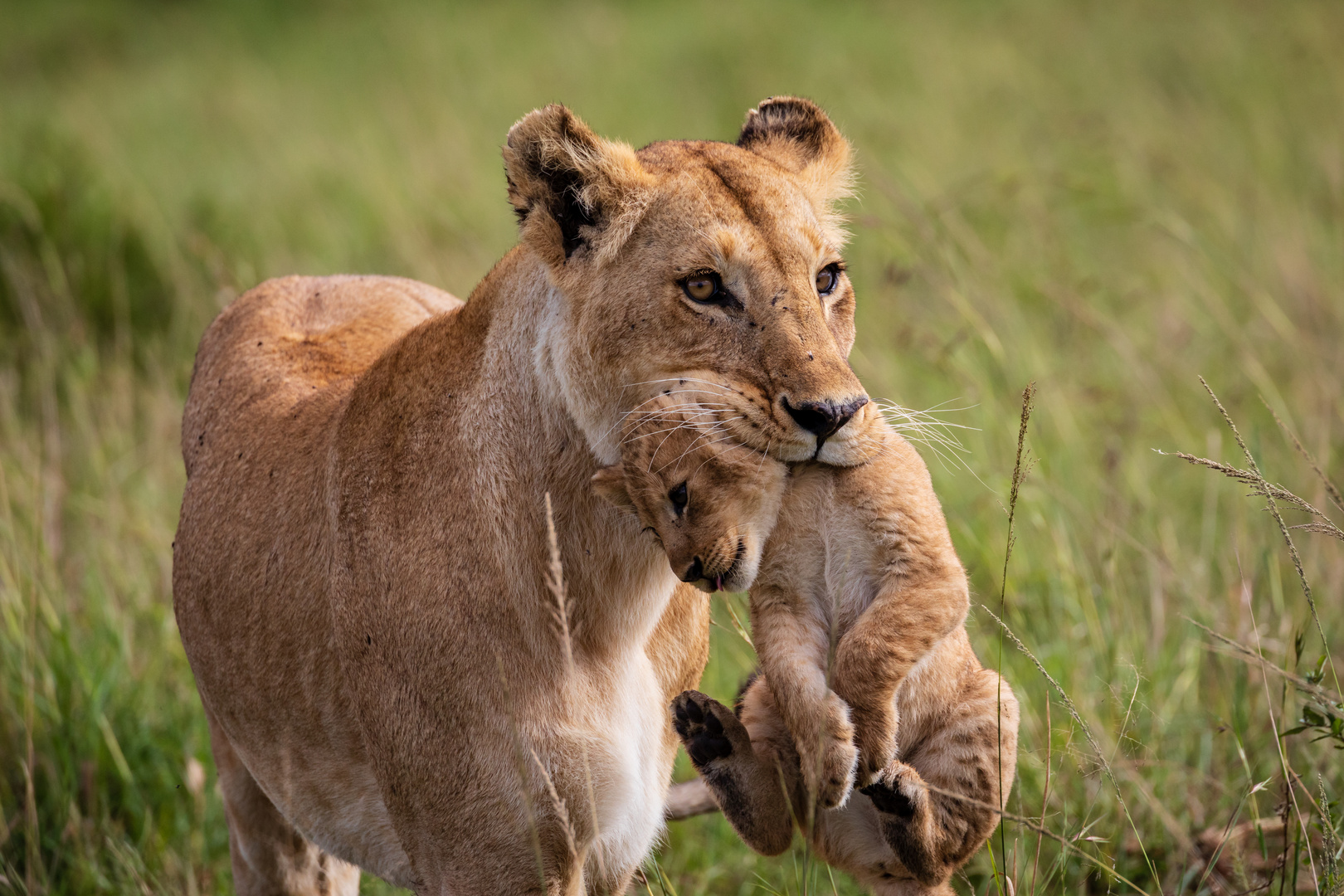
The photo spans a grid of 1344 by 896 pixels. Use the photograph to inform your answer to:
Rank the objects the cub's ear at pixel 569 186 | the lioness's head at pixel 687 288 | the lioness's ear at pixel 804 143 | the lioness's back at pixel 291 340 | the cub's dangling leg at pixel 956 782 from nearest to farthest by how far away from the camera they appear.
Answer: the lioness's head at pixel 687 288 → the cub's dangling leg at pixel 956 782 → the cub's ear at pixel 569 186 → the lioness's ear at pixel 804 143 → the lioness's back at pixel 291 340

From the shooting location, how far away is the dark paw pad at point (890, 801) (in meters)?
2.29

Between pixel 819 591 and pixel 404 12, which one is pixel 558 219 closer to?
pixel 819 591

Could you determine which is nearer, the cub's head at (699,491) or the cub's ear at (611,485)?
the cub's head at (699,491)

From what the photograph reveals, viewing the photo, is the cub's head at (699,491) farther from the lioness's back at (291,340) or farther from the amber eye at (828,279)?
the lioness's back at (291,340)

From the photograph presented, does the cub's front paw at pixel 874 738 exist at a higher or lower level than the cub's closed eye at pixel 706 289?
lower

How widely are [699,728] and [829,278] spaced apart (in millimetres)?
958

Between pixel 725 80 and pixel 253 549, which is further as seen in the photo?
pixel 725 80

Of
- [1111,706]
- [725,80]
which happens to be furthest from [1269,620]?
[725,80]

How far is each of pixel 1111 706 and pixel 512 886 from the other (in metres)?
2.10

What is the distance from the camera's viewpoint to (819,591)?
7.77 feet

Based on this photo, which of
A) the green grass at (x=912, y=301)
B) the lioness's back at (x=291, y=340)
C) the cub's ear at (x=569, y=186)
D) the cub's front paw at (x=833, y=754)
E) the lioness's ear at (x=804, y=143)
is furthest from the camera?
the green grass at (x=912, y=301)

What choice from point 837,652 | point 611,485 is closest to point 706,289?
point 611,485

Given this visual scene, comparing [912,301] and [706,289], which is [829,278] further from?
[912,301]

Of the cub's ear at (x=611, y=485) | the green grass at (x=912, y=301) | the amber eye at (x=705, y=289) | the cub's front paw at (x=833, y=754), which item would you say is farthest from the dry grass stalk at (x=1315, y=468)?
the cub's ear at (x=611, y=485)
